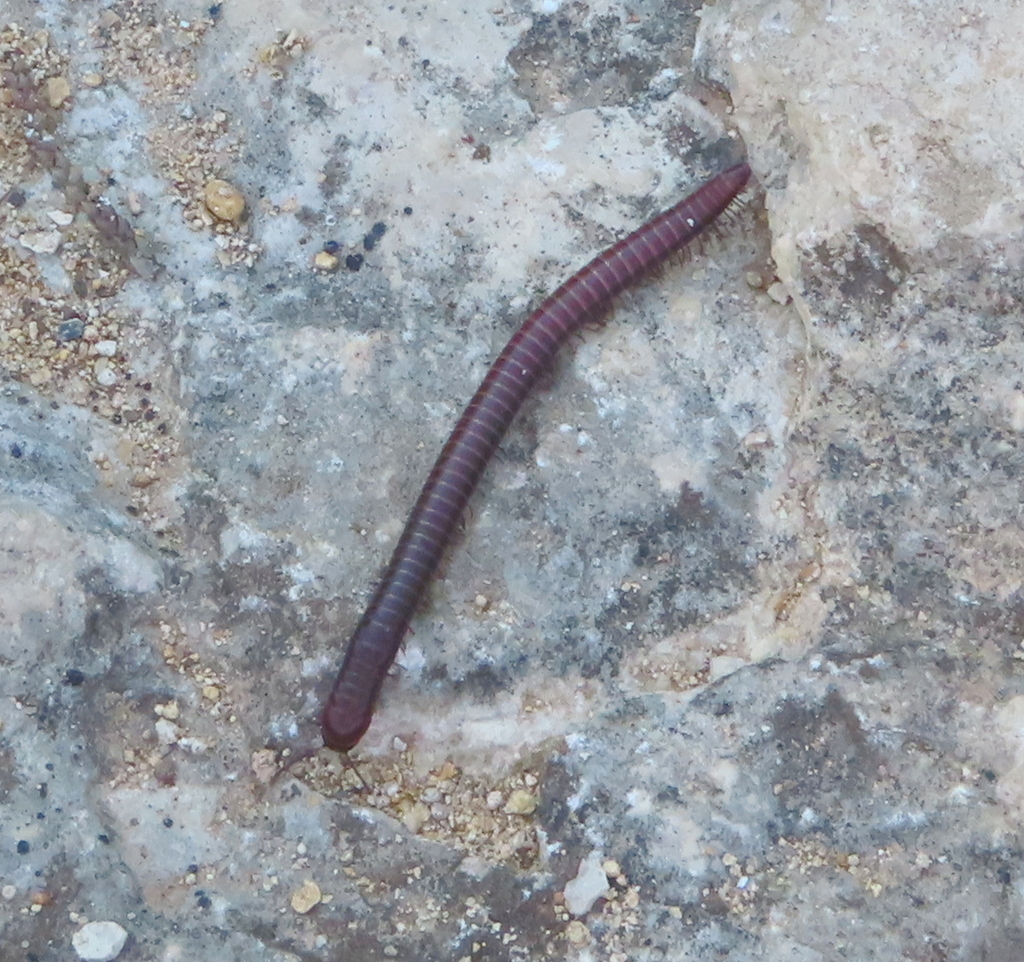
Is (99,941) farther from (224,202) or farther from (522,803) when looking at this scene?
(224,202)

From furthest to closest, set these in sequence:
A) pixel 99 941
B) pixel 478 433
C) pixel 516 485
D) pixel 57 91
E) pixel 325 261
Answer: pixel 57 91, pixel 325 261, pixel 516 485, pixel 478 433, pixel 99 941

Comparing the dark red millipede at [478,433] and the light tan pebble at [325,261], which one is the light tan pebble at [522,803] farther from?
the light tan pebble at [325,261]

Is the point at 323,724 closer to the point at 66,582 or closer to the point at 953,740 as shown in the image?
the point at 66,582

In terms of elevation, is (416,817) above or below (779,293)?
below

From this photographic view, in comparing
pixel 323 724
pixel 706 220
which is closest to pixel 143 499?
pixel 323 724

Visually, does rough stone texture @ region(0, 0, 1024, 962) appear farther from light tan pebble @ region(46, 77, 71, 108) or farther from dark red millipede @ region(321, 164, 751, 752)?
dark red millipede @ region(321, 164, 751, 752)

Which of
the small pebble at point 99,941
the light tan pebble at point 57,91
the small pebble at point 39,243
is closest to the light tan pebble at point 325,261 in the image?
the small pebble at point 39,243

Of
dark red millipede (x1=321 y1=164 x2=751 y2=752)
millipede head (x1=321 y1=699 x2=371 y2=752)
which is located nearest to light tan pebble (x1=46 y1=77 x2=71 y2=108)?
dark red millipede (x1=321 y1=164 x2=751 y2=752)

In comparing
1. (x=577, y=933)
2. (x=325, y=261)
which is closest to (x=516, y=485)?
(x=325, y=261)
